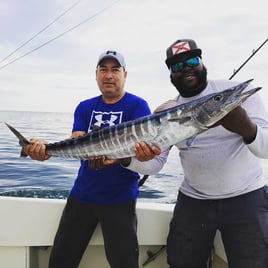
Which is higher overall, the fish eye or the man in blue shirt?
the fish eye

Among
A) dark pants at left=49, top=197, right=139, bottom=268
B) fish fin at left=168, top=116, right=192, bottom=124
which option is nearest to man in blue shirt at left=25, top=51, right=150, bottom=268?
dark pants at left=49, top=197, right=139, bottom=268

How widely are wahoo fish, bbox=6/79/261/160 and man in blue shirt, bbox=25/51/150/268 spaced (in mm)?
126

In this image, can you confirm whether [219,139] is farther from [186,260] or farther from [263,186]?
[186,260]

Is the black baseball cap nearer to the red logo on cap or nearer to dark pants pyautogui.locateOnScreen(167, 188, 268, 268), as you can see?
the red logo on cap

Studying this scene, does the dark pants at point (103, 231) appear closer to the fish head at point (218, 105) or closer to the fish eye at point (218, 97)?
the fish head at point (218, 105)

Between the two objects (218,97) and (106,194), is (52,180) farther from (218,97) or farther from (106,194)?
(218,97)

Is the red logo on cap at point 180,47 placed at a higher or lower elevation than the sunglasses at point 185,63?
higher

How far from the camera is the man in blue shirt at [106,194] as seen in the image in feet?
6.73

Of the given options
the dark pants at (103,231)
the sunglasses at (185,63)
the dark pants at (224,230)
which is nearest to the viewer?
the dark pants at (224,230)

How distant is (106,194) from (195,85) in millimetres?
930

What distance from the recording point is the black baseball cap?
1912 mm

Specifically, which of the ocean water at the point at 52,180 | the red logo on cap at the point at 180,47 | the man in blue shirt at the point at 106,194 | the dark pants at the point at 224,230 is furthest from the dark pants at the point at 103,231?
the ocean water at the point at 52,180

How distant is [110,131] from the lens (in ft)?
6.10

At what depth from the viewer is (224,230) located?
187 centimetres
